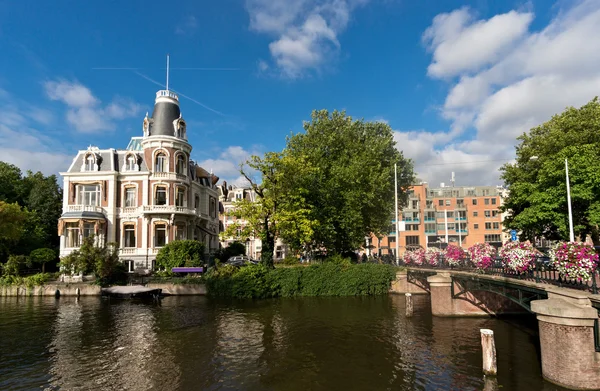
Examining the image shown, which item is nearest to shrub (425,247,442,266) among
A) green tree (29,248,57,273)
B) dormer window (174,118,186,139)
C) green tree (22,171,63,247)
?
dormer window (174,118,186,139)

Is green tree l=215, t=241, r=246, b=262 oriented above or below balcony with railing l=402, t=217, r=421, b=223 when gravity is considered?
below

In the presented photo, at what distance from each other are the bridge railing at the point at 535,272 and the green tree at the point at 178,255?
24258mm

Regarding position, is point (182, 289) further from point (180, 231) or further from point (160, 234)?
point (180, 231)

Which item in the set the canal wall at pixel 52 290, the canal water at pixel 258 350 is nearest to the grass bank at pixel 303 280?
the canal water at pixel 258 350

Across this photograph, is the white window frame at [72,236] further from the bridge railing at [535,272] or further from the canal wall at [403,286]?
the bridge railing at [535,272]

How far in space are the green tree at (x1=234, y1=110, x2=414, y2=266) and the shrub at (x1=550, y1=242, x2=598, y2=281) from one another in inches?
883

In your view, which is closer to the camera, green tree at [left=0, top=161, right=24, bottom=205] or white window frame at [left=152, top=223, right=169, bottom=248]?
white window frame at [left=152, top=223, right=169, bottom=248]

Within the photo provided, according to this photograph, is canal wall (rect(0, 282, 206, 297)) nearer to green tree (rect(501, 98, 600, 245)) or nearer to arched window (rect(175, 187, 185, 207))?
arched window (rect(175, 187, 185, 207))

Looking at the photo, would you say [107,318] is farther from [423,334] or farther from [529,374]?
[529,374]

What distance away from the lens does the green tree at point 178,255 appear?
3956 cm

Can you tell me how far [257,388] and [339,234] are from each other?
26.9 m

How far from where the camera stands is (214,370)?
1530 centimetres

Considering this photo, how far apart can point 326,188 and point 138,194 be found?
23582 millimetres

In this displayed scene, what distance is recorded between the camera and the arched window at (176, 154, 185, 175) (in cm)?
4569
